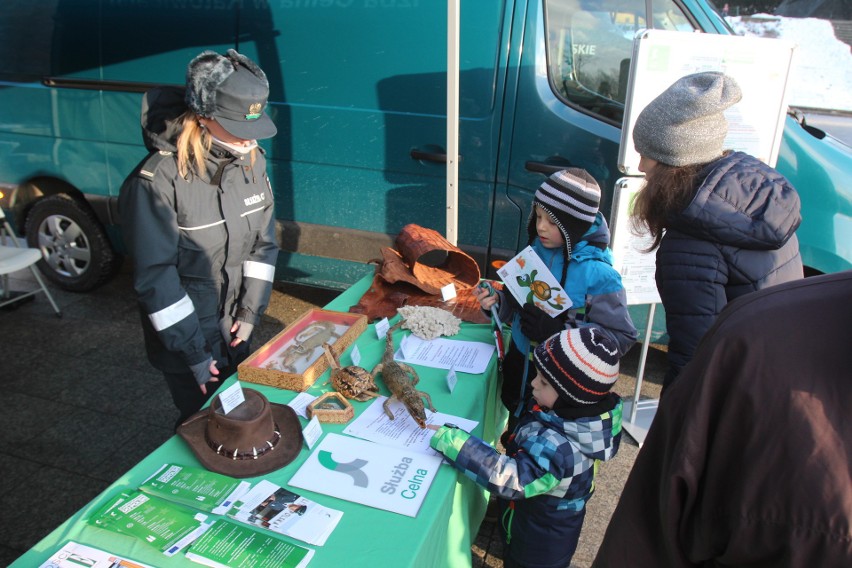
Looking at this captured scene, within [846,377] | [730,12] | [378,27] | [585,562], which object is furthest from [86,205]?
[730,12]

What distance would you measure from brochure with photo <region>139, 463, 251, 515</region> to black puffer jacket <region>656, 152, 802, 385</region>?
4.45 feet

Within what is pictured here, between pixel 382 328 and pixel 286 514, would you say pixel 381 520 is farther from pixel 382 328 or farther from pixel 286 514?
pixel 382 328

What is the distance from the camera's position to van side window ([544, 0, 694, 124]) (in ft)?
10.9

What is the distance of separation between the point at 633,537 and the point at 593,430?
732 mm

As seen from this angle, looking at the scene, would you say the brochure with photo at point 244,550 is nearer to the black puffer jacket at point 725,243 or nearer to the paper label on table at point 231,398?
the paper label on table at point 231,398

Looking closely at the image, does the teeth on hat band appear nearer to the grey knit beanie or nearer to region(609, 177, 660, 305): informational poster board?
the grey knit beanie

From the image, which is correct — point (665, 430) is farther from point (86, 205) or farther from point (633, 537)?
point (86, 205)

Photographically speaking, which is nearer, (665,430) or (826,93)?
(665,430)

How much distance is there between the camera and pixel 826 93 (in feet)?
36.0

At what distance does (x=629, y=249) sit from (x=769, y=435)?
2.36 metres

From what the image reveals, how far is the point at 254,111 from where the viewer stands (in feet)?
6.64

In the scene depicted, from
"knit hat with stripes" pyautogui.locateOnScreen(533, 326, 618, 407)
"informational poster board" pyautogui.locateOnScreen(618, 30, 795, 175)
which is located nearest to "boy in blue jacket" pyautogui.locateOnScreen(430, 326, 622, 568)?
"knit hat with stripes" pyautogui.locateOnScreen(533, 326, 618, 407)

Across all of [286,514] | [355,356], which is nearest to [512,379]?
[355,356]

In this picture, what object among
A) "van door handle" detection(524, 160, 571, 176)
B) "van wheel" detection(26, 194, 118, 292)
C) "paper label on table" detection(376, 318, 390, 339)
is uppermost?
"van door handle" detection(524, 160, 571, 176)
